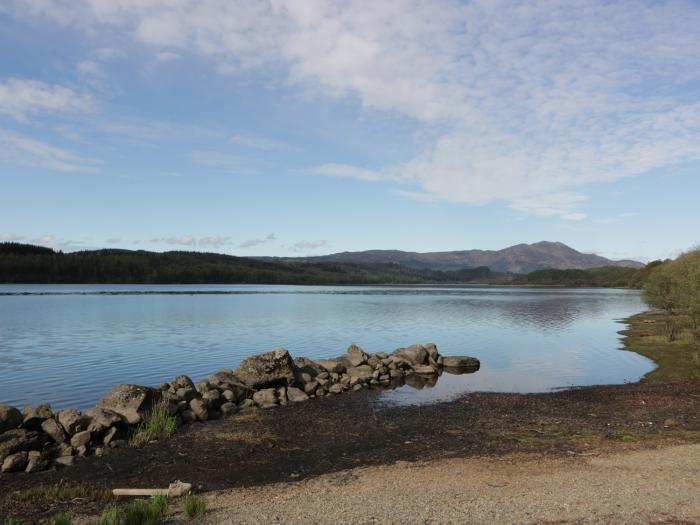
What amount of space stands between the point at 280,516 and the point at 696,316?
34.3 m

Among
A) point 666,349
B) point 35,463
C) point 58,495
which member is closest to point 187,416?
point 35,463

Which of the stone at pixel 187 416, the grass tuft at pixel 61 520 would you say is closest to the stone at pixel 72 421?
the stone at pixel 187 416

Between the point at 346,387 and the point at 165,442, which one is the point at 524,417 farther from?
the point at 165,442

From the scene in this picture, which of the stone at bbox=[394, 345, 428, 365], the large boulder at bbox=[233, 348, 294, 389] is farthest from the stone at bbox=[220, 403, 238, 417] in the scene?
the stone at bbox=[394, 345, 428, 365]

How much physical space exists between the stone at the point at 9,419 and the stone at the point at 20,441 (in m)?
0.49

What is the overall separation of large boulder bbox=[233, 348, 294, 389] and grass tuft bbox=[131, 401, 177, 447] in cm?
741

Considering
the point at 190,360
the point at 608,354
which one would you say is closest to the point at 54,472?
the point at 190,360

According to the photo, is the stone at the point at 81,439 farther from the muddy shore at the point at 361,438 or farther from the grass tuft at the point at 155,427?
the grass tuft at the point at 155,427

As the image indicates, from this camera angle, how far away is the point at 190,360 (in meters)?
41.8

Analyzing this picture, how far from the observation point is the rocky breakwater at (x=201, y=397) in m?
18.6

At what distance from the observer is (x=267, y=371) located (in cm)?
3009

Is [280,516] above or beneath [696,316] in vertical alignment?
beneath

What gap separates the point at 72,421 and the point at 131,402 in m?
2.71

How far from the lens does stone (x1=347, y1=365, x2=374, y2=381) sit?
112 ft
